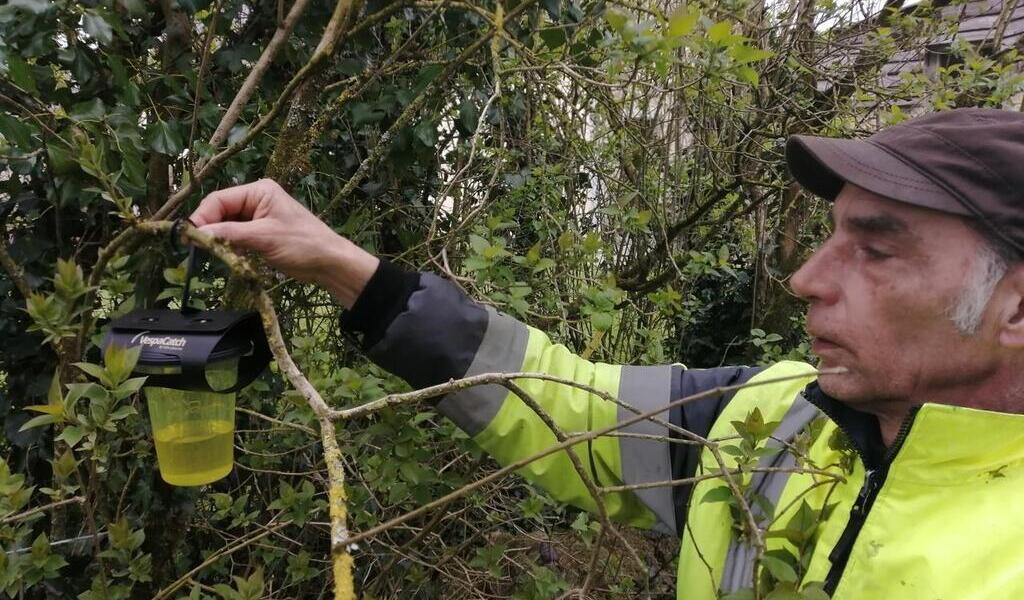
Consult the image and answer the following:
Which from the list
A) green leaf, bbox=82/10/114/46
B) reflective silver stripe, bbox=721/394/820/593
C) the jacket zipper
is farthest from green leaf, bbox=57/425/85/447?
the jacket zipper

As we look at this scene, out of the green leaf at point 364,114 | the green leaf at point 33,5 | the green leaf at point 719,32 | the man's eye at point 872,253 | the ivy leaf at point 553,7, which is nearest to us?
the man's eye at point 872,253

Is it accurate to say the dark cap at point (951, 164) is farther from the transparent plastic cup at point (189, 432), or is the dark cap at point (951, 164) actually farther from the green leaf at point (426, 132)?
the transparent plastic cup at point (189, 432)

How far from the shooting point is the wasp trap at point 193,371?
1.02 metres

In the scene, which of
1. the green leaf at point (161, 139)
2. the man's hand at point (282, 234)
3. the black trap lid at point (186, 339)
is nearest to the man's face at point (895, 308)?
the man's hand at point (282, 234)

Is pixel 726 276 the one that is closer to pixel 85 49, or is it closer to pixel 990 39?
pixel 990 39

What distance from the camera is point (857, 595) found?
3.73ft

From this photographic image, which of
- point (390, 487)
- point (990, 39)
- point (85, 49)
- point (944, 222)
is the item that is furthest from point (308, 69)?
point (990, 39)

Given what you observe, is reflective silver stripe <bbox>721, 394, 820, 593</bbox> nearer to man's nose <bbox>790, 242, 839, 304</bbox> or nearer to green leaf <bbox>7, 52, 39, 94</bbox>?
man's nose <bbox>790, 242, 839, 304</bbox>

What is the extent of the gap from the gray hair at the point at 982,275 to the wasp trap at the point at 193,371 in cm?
123

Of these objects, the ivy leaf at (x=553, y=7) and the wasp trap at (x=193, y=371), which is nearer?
the wasp trap at (x=193, y=371)

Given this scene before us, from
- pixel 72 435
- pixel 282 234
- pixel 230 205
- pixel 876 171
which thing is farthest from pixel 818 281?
pixel 72 435

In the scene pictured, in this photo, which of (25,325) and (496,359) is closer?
(496,359)

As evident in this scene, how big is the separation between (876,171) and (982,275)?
0.84ft

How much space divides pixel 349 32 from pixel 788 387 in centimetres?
121
